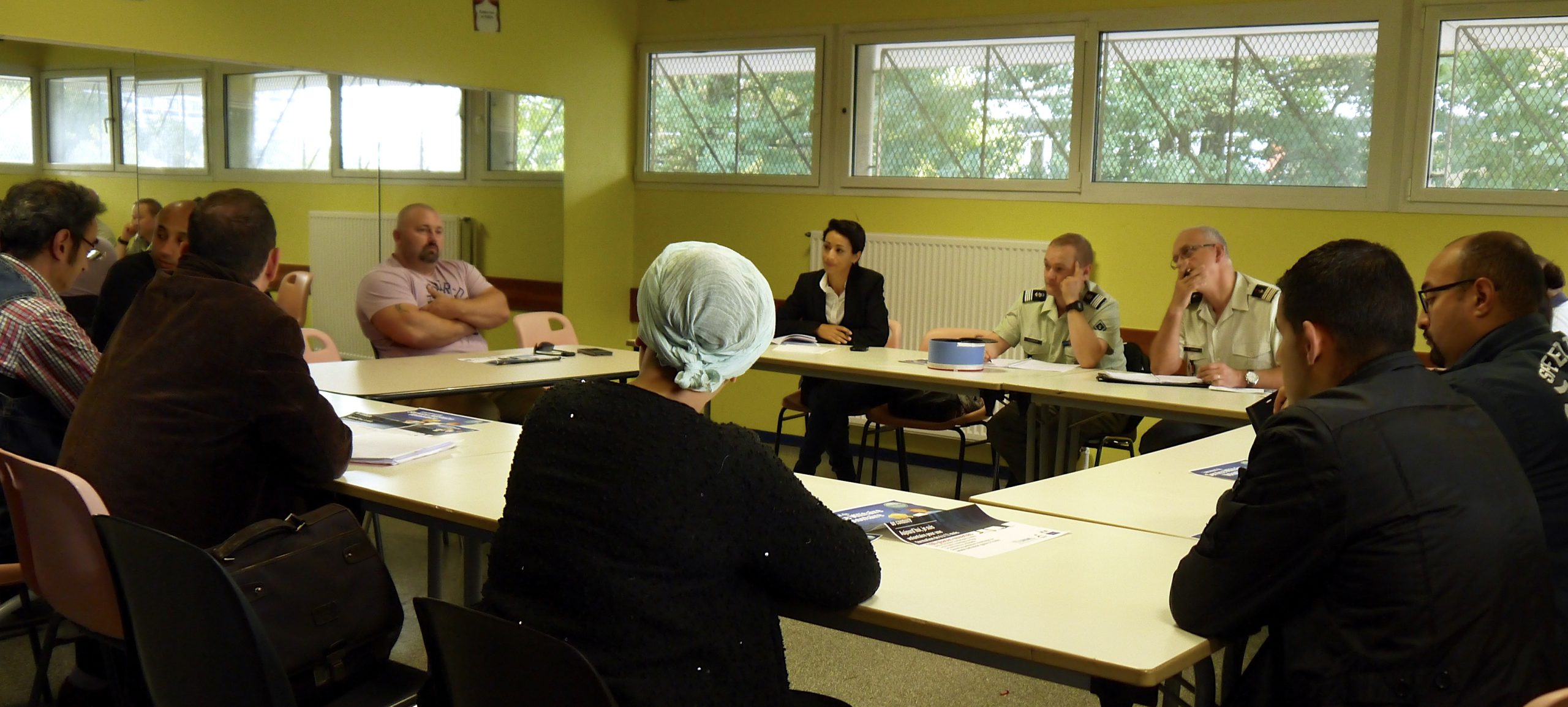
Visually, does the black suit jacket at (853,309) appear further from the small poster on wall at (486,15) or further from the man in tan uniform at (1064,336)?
the small poster on wall at (486,15)

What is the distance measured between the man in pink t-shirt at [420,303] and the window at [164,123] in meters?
0.79

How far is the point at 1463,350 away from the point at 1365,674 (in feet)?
3.71

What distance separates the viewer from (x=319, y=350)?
4.79 metres

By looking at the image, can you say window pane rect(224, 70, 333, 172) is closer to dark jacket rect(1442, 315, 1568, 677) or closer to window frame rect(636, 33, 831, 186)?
window frame rect(636, 33, 831, 186)

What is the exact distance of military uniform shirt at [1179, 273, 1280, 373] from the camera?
4199 mm

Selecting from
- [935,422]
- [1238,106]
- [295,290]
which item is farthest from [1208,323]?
[295,290]

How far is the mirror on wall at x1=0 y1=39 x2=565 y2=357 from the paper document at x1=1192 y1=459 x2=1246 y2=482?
3519 mm

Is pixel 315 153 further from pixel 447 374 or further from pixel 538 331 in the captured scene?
pixel 447 374

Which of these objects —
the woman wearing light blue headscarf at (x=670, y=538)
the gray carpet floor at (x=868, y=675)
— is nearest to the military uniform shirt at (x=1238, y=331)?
the gray carpet floor at (x=868, y=675)

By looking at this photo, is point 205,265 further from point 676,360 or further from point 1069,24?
point 1069,24

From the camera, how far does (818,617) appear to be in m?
1.69

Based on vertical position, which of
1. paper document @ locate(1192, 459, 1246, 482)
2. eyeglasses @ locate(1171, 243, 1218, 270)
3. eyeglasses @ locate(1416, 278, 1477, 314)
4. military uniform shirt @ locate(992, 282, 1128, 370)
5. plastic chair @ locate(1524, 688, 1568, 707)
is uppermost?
eyeglasses @ locate(1171, 243, 1218, 270)

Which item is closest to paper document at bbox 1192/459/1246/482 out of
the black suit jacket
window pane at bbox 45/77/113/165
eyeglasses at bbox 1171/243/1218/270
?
eyeglasses at bbox 1171/243/1218/270

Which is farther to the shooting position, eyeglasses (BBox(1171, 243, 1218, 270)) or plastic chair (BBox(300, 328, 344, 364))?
plastic chair (BBox(300, 328, 344, 364))
